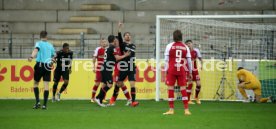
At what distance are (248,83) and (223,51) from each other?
2044 millimetres

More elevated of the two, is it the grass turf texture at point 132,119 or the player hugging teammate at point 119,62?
the player hugging teammate at point 119,62

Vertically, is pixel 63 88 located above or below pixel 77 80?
below

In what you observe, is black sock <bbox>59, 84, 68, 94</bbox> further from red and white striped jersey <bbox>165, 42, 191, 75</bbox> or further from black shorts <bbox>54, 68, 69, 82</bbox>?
red and white striped jersey <bbox>165, 42, 191, 75</bbox>

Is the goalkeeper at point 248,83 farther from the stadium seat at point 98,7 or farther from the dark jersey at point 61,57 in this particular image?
the stadium seat at point 98,7

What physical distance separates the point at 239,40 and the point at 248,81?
71.9 inches

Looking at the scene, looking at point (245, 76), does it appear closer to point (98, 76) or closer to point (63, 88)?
point (98, 76)

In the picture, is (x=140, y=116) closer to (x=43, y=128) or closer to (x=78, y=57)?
(x=43, y=128)

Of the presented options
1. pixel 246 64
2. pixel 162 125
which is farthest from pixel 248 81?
pixel 162 125

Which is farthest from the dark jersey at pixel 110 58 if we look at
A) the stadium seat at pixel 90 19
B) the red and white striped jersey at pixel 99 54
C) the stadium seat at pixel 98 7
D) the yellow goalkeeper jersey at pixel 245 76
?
the stadium seat at pixel 98 7

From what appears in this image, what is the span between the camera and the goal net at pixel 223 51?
78.7 feet

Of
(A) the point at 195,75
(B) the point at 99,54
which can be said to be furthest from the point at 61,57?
(A) the point at 195,75

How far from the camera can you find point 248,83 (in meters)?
23.1

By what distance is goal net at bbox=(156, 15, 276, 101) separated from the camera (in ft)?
78.7

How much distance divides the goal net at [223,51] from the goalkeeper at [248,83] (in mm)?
677
